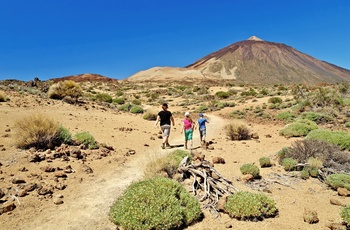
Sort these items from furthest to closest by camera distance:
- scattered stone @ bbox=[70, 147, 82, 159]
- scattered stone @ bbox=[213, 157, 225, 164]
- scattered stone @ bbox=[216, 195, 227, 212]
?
scattered stone @ bbox=[213, 157, 225, 164]
scattered stone @ bbox=[70, 147, 82, 159]
scattered stone @ bbox=[216, 195, 227, 212]

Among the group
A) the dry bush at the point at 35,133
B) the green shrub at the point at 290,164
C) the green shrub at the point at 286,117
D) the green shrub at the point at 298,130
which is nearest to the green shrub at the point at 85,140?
the dry bush at the point at 35,133

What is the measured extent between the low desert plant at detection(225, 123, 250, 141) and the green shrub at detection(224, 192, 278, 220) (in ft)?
20.2

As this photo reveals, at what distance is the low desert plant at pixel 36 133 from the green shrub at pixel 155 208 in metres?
4.18

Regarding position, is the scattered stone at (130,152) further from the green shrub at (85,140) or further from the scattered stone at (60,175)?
the scattered stone at (60,175)

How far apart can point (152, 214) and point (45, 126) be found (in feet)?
17.0

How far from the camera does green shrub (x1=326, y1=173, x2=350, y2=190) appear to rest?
5.68 m

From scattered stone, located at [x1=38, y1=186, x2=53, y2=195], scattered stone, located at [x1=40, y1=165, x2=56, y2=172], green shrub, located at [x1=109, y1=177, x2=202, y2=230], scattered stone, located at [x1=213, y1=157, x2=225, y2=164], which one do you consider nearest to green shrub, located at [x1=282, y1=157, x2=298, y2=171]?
scattered stone, located at [x1=213, y1=157, x2=225, y2=164]

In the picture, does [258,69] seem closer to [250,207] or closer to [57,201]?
[250,207]

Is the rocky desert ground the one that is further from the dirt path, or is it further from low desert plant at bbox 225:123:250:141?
low desert plant at bbox 225:123:250:141

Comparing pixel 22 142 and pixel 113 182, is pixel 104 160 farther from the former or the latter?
pixel 22 142

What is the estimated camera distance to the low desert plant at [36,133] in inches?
292

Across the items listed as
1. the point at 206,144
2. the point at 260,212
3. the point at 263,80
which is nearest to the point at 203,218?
the point at 260,212

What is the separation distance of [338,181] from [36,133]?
25.6 feet

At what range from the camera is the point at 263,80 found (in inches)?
3110
